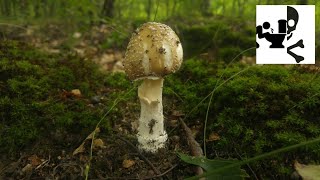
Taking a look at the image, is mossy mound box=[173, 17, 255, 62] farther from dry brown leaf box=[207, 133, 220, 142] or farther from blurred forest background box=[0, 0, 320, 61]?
dry brown leaf box=[207, 133, 220, 142]

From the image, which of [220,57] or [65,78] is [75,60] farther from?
[220,57]

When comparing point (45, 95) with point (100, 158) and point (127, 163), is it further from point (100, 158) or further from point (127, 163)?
point (127, 163)

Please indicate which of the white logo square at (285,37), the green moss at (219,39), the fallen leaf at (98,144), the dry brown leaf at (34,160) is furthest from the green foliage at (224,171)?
the green moss at (219,39)

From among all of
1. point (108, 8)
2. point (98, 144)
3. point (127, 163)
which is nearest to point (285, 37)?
point (127, 163)

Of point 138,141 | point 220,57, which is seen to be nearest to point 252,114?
point 138,141

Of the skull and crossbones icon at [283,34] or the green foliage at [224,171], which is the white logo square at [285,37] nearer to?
the skull and crossbones icon at [283,34]

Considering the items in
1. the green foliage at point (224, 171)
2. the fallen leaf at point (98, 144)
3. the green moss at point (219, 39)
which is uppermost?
the green moss at point (219, 39)

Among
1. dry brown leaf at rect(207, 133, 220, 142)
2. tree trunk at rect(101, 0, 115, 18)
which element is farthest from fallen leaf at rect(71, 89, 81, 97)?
tree trunk at rect(101, 0, 115, 18)
